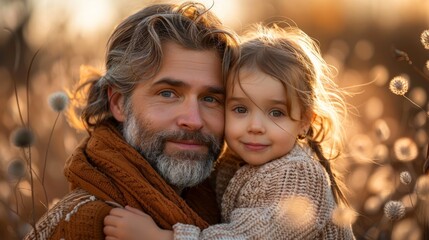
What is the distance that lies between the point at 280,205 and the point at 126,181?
798 millimetres

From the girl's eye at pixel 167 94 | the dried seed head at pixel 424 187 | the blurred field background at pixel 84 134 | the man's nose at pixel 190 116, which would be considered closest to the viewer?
the dried seed head at pixel 424 187

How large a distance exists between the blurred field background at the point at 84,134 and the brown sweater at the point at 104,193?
23cm

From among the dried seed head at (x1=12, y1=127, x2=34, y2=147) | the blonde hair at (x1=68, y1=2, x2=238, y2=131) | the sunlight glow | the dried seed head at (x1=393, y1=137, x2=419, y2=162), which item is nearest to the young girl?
the blonde hair at (x1=68, y1=2, x2=238, y2=131)

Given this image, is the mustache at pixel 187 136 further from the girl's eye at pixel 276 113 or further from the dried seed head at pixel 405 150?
the dried seed head at pixel 405 150

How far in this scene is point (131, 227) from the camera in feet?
11.2

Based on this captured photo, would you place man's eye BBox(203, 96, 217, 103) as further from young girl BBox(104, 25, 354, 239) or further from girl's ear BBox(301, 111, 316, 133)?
girl's ear BBox(301, 111, 316, 133)

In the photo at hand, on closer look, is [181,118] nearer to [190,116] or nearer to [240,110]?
[190,116]

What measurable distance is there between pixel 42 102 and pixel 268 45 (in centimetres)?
411

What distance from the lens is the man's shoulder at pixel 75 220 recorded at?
343cm

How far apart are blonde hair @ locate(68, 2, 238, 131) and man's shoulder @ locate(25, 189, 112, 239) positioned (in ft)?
3.20

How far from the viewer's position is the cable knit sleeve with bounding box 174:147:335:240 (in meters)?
3.56

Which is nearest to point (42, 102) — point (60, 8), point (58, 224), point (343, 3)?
point (60, 8)

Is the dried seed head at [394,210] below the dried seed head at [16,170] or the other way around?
the other way around

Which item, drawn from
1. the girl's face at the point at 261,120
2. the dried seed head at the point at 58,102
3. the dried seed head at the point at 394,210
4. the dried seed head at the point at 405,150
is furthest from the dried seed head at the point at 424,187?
the dried seed head at the point at 58,102
